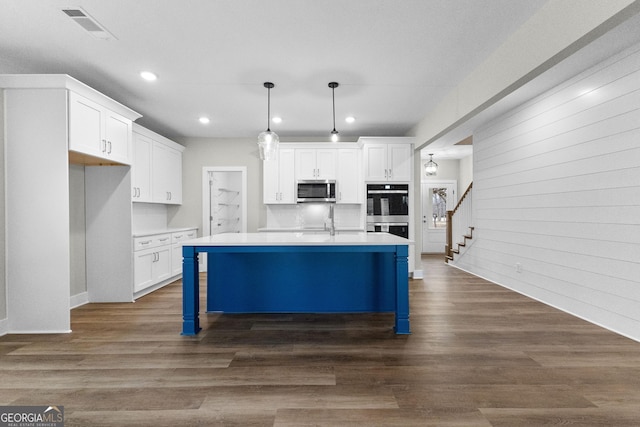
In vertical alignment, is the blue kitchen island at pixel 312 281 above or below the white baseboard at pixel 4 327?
above

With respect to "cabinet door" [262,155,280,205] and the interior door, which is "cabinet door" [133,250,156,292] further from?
the interior door

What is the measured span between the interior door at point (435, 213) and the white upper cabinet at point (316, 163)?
4005mm

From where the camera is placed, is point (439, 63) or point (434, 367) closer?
point (434, 367)

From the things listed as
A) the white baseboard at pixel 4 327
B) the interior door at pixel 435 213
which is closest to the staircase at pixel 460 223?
the interior door at pixel 435 213

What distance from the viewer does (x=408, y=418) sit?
1.81 meters

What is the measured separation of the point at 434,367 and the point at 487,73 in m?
2.76

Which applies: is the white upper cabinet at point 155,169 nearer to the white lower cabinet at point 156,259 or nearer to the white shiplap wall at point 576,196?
the white lower cabinet at point 156,259

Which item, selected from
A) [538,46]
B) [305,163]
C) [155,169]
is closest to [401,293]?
[538,46]

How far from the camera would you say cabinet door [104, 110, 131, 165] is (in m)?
3.75

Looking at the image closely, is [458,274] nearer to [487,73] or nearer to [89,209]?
[487,73]

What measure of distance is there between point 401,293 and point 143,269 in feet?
11.4

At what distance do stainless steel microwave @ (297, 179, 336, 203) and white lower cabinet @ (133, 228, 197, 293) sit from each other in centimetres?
218

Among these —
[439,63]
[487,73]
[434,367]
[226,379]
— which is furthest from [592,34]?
[226,379]

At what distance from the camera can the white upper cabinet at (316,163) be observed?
590 cm
